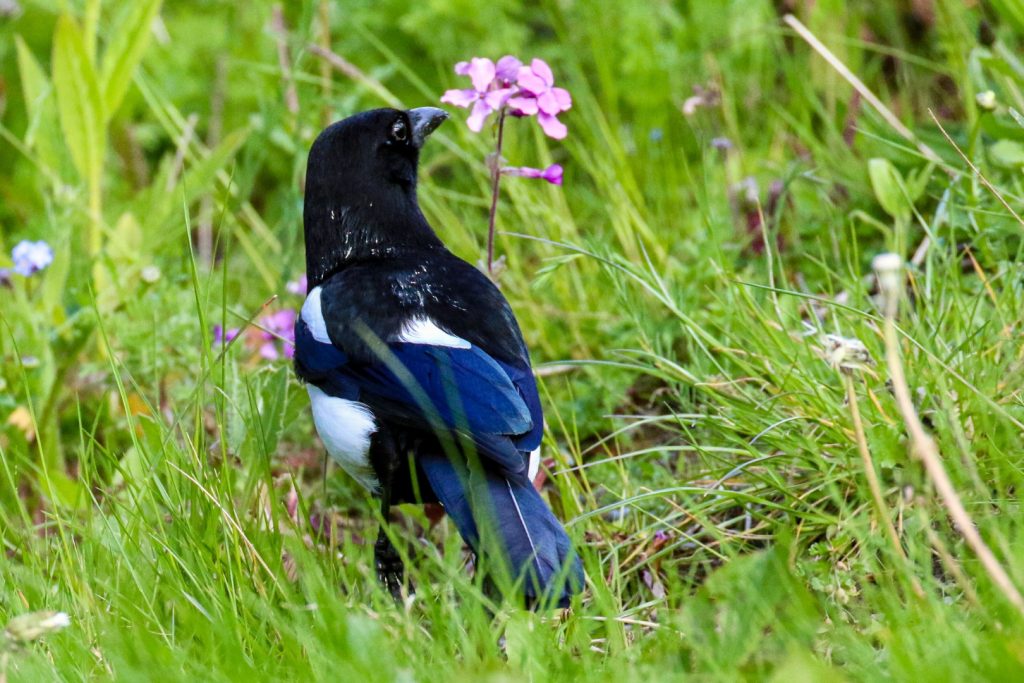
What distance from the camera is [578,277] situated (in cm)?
345

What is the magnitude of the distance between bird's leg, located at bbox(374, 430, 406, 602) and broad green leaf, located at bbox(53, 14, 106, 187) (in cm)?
167

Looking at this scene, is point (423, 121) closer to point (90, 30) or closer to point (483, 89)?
point (483, 89)

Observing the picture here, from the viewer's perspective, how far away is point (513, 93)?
2666 millimetres

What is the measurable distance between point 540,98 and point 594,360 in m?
0.59

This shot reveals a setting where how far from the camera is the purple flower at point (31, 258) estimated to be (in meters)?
3.33

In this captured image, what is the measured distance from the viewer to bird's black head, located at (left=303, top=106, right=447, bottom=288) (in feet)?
9.65

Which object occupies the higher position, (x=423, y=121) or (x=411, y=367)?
(x=423, y=121)

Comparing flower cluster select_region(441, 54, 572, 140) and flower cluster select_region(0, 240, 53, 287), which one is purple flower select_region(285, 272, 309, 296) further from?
flower cluster select_region(441, 54, 572, 140)

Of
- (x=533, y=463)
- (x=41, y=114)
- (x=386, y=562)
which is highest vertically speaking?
(x=41, y=114)

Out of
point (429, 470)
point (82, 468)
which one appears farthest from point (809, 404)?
point (82, 468)

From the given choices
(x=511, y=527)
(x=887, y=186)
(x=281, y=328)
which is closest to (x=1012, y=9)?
(x=887, y=186)

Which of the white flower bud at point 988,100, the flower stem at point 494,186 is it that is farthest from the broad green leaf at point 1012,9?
the flower stem at point 494,186

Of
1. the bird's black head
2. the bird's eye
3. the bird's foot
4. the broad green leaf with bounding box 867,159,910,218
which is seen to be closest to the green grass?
the broad green leaf with bounding box 867,159,910,218

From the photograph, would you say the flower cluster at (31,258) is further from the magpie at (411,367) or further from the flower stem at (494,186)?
the flower stem at (494,186)
